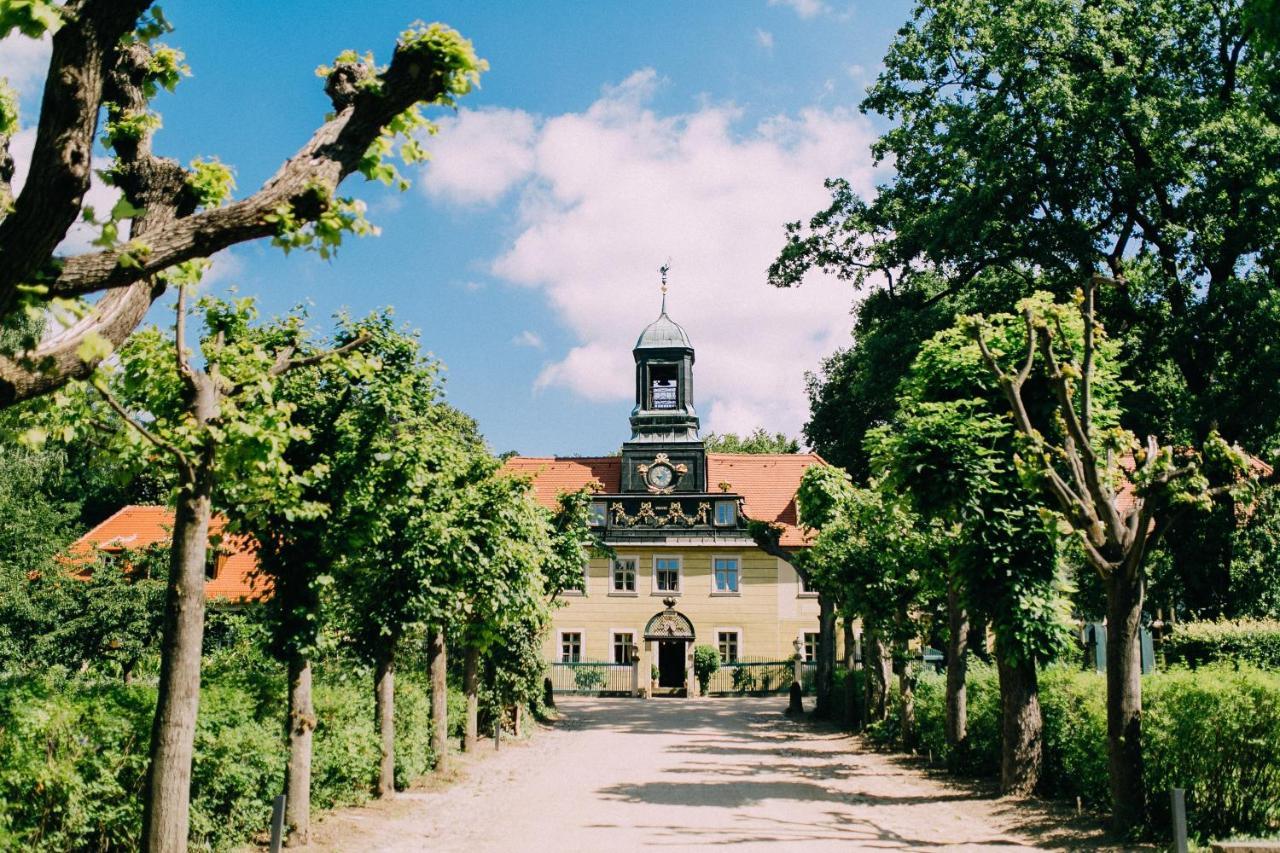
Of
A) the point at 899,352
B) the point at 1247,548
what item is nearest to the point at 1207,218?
the point at 899,352

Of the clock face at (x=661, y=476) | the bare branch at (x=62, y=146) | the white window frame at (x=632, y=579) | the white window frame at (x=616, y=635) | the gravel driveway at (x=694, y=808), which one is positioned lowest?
the gravel driveway at (x=694, y=808)

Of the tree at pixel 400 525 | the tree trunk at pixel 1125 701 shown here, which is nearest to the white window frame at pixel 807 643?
the tree at pixel 400 525

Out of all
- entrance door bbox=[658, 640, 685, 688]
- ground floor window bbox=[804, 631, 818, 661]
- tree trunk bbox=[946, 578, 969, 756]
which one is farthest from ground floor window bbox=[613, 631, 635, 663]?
tree trunk bbox=[946, 578, 969, 756]

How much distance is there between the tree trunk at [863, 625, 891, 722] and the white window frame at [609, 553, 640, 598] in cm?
2113

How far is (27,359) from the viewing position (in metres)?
4.91

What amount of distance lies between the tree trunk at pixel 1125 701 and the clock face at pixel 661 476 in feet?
Result: 116

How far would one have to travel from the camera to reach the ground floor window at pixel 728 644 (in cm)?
4516

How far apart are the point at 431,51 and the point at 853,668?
24786 millimetres

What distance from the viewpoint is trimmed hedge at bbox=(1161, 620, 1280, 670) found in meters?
17.0

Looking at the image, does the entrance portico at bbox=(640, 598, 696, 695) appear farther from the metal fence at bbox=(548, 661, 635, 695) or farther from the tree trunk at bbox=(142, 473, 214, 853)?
the tree trunk at bbox=(142, 473, 214, 853)

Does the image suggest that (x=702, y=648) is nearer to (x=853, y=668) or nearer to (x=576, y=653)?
(x=576, y=653)

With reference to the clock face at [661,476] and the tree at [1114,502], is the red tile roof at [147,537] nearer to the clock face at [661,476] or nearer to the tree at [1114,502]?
the clock face at [661,476]

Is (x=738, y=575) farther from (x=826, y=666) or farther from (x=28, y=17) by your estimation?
(x=28, y=17)

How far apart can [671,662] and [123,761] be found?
126 feet
